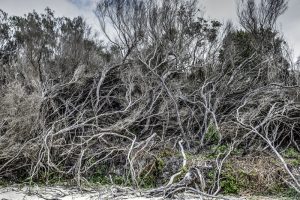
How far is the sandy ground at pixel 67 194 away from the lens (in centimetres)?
622

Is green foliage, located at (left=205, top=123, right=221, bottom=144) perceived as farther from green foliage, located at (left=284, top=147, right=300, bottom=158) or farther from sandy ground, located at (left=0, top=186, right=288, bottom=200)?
sandy ground, located at (left=0, top=186, right=288, bottom=200)

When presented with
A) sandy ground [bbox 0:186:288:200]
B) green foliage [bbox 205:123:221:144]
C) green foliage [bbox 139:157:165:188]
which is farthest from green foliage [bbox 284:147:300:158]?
green foliage [bbox 139:157:165:188]

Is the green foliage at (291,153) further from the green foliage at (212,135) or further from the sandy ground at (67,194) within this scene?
the sandy ground at (67,194)

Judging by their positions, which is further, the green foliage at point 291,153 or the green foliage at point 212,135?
the green foliage at point 212,135

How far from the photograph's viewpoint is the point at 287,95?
10.3 metres

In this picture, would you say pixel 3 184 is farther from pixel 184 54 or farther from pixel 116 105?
pixel 184 54

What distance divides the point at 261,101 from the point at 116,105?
3699mm

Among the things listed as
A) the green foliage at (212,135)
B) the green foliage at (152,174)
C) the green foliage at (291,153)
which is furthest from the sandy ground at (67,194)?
the green foliage at (212,135)

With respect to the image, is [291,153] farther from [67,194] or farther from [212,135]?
[67,194]

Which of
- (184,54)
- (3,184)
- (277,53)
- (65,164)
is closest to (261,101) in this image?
(277,53)

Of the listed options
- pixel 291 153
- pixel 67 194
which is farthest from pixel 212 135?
pixel 67 194

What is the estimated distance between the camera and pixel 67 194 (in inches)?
266

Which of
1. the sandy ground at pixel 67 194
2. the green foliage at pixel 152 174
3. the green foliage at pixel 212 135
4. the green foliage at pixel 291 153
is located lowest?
the sandy ground at pixel 67 194

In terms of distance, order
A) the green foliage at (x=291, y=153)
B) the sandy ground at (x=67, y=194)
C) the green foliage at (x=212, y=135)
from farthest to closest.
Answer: the green foliage at (x=212, y=135) → the green foliage at (x=291, y=153) → the sandy ground at (x=67, y=194)
